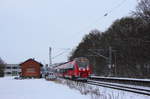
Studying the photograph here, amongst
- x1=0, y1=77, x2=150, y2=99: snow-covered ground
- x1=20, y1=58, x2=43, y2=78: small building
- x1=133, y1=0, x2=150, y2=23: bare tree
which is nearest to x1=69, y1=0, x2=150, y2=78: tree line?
x1=133, y1=0, x2=150, y2=23: bare tree

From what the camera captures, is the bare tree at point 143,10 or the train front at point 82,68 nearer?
the train front at point 82,68

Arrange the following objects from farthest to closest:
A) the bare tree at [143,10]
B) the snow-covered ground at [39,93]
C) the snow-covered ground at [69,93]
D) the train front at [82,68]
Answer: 1. the bare tree at [143,10]
2. the train front at [82,68]
3. the snow-covered ground at [39,93]
4. the snow-covered ground at [69,93]

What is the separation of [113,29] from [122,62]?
818 cm

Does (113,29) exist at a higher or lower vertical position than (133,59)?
higher

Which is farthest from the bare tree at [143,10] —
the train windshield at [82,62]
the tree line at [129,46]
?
the train windshield at [82,62]

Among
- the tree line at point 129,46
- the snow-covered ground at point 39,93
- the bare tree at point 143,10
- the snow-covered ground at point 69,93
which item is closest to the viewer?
the snow-covered ground at point 69,93

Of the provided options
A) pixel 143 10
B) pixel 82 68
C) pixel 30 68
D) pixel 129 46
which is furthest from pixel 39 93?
pixel 30 68

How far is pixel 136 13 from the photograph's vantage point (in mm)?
53594

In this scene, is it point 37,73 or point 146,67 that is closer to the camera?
point 146,67

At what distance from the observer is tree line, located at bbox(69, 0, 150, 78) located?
53781mm

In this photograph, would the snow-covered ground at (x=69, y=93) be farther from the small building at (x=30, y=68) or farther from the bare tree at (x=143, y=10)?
the small building at (x=30, y=68)

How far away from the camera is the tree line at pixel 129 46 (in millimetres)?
53781

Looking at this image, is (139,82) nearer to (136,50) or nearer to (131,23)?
(136,50)

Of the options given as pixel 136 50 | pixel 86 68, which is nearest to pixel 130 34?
pixel 136 50
